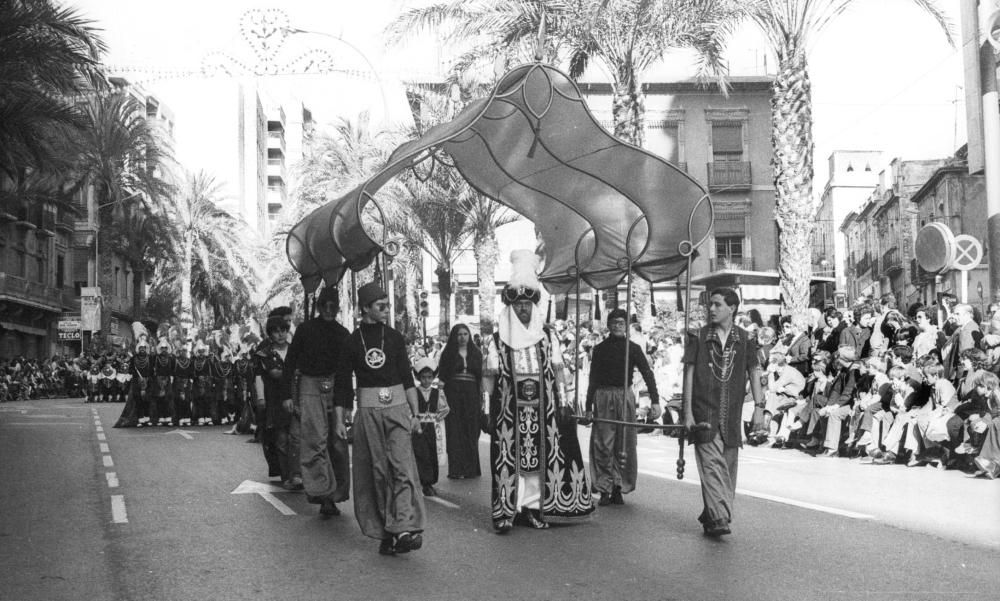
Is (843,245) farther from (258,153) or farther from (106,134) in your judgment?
(106,134)

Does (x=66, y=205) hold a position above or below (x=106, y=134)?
below

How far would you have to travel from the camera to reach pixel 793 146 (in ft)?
68.8

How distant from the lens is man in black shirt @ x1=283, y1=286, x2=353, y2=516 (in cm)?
1005

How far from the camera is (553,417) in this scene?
372 inches

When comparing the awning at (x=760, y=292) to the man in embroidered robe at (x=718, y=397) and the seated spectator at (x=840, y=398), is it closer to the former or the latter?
the seated spectator at (x=840, y=398)

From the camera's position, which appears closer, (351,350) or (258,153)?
(351,350)

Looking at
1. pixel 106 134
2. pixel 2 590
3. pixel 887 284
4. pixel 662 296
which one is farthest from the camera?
pixel 887 284

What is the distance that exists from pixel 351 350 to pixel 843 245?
87418 mm

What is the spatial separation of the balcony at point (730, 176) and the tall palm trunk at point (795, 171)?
96.4 feet

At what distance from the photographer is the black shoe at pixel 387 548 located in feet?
26.8

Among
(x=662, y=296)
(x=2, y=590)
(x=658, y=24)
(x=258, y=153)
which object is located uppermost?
(x=258, y=153)

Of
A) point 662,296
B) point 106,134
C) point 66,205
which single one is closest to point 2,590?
point 66,205

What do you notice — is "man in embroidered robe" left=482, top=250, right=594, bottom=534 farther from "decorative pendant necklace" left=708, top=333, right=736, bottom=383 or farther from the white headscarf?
"decorative pendant necklace" left=708, top=333, right=736, bottom=383

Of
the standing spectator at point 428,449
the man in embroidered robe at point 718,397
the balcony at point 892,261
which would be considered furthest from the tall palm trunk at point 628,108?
the balcony at point 892,261
